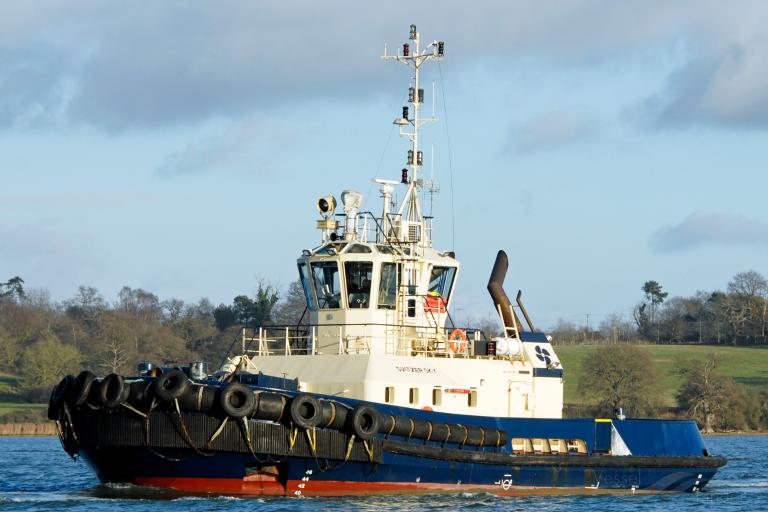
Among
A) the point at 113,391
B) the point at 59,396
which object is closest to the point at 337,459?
the point at 113,391

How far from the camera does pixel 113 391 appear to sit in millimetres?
21047

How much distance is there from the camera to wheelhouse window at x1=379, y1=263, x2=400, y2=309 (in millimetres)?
24922

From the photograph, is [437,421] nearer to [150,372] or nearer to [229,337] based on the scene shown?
[150,372]

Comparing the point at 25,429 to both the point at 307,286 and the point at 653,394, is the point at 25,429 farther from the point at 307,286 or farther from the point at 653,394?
the point at 307,286

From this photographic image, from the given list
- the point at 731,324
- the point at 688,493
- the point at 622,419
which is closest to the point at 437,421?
the point at 622,419

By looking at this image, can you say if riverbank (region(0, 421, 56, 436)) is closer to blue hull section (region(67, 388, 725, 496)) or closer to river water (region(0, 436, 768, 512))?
river water (region(0, 436, 768, 512))

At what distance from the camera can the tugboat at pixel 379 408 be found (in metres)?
21.0

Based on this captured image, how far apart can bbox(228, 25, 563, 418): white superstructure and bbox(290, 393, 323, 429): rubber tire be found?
2.13 metres

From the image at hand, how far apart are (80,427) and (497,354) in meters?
7.73

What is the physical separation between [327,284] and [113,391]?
5.51m

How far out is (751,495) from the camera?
27.4 meters

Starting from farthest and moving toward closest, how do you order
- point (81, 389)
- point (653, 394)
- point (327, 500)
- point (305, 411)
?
point (653, 394) → point (327, 500) → point (81, 389) → point (305, 411)

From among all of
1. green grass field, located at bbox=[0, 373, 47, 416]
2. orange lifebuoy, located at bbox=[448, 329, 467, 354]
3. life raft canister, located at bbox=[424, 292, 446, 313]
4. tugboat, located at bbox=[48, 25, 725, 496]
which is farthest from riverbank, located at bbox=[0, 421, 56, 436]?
orange lifebuoy, located at bbox=[448, 329, 467, 354]

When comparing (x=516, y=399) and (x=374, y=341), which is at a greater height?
(x=374, y=341)
